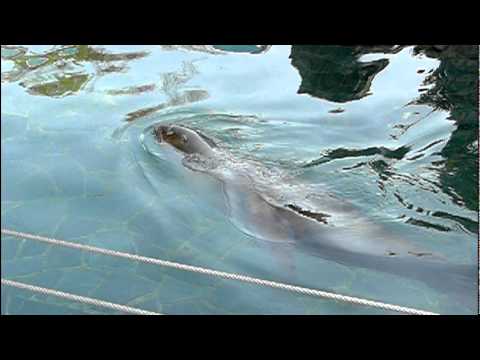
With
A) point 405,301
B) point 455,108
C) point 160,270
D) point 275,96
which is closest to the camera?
point 405,301

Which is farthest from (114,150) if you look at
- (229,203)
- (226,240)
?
(226,240)

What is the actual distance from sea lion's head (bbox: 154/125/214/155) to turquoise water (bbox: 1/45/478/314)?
178 millimetres

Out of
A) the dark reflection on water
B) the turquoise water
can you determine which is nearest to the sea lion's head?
the turquoise water

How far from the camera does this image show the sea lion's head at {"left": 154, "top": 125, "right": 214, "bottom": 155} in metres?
6.31

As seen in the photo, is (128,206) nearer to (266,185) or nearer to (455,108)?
(266,185)

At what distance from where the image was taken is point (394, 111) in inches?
289

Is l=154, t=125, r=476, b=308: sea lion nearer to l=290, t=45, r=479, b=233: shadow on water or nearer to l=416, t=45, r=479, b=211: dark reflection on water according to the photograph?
l=290, t=45, r=479, b=233: shadow on water

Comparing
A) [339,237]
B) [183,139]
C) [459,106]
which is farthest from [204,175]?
[459,106]

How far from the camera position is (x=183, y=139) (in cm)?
647

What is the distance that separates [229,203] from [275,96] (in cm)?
287

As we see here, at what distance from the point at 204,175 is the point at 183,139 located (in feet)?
2.47

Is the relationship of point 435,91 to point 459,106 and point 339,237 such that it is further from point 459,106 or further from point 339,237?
point 339,237

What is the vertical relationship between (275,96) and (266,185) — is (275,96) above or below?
above

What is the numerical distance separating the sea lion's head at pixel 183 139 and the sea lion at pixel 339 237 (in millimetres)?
500
